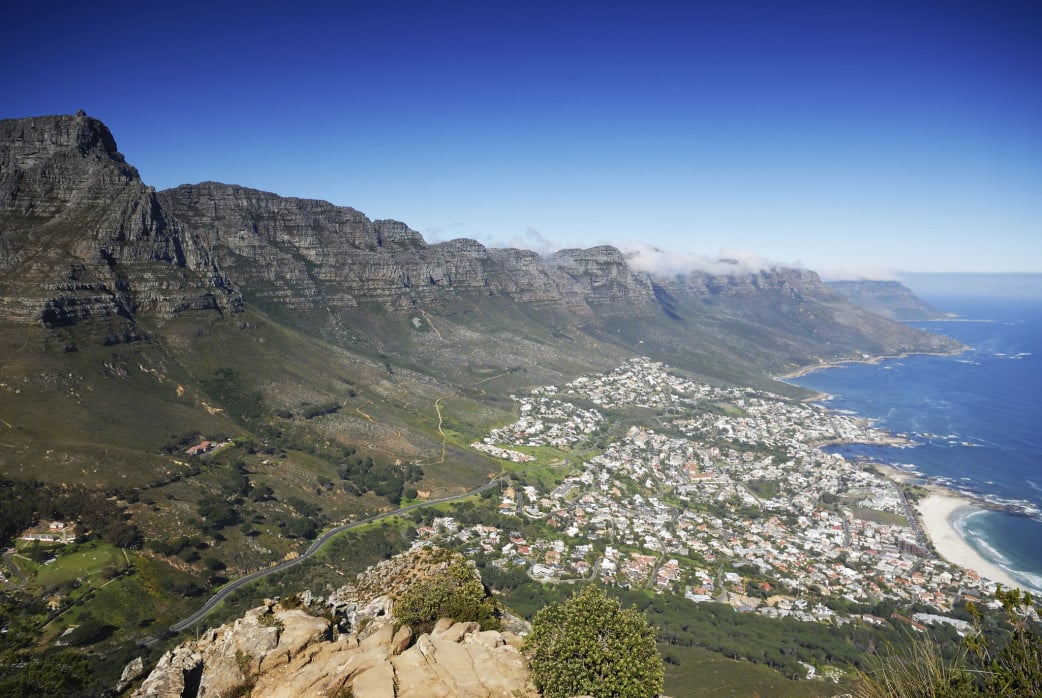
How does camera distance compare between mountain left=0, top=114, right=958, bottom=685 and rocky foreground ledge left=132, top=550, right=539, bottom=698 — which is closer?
rocky foreground ledge left=132, top=550, right=539, bottom=698

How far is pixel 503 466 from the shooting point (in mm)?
128125

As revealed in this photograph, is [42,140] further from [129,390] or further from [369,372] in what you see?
[369,372]

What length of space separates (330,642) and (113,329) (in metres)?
110

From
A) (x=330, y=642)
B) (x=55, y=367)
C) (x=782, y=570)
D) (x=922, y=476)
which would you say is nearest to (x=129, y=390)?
(x=55, y=367)

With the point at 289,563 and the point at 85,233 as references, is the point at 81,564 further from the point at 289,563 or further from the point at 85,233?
the point at 85,233

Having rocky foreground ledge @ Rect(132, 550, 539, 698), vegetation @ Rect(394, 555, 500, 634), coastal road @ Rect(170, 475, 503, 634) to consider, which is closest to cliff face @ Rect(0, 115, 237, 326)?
coastal road @ Rect(170, 475, 503, 634)

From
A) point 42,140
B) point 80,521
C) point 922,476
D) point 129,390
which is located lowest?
point 922,476

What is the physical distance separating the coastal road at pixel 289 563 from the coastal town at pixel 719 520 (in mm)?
7829

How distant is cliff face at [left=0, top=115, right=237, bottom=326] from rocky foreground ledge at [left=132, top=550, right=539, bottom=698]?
106 m

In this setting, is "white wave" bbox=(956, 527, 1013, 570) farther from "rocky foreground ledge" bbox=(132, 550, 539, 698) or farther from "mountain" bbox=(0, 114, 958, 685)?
"rocky foreground ledge" bbox=(132, 550, 539, 698)

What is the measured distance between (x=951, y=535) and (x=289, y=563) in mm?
121041

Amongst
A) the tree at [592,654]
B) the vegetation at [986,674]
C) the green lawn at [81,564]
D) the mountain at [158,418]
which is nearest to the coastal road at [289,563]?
the mountain at [158,418]

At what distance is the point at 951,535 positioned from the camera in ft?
345

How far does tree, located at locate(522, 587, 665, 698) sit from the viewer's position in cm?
2488
